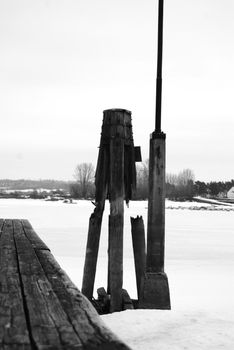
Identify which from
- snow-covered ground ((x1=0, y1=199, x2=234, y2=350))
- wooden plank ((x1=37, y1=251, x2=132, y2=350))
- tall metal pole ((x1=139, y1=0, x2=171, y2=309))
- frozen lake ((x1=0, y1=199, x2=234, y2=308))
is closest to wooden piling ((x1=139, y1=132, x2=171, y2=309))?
tall metal pole ((x1=139, y1=0, x2=171, y2=309))

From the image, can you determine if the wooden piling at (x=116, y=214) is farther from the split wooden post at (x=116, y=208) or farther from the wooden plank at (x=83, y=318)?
the wooden plank at (x=83, y=318)

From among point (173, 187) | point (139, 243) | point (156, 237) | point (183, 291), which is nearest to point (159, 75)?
point (156, 237)

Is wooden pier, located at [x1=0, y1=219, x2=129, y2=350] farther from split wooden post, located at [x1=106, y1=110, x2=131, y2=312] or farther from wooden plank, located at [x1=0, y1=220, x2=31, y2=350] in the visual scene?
split wooden post, located at [x1=106, y1=110, x2=131, y2=312]

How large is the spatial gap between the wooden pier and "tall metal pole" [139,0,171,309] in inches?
66.5

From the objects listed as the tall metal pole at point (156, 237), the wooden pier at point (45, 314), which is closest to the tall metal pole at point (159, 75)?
the tall metal pole at point (156, 237)

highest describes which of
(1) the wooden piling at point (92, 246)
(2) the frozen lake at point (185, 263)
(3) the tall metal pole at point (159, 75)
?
(3) the tall metal pole at point (159, 75)

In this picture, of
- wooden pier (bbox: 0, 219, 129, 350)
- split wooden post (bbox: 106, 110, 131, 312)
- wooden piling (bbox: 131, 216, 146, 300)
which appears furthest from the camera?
wooden piling (bbox: 131, 216, 146, 300)

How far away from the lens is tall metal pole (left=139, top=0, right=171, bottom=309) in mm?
4543

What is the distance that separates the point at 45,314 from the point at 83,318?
6.5 inches

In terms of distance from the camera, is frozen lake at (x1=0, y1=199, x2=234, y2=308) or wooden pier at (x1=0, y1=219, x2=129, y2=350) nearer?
wooden pier at (x1=0, y1=219, x2=129, y2=350)

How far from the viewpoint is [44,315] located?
1.80 meters

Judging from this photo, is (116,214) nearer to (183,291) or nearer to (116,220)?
(116,220)

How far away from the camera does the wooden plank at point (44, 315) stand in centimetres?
149

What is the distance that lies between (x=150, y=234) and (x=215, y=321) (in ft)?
3.52
